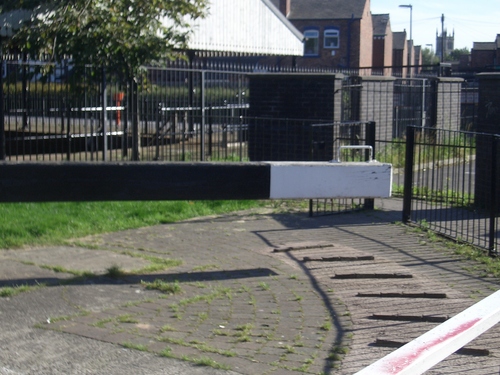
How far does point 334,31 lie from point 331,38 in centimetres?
65

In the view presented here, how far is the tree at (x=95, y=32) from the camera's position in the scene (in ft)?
44.0

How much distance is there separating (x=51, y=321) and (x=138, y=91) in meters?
9.96

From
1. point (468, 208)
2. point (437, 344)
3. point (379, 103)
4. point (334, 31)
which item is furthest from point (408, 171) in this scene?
point (334, 31)

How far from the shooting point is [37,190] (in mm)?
6594

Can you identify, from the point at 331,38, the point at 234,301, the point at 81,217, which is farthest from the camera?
the point at 331,38

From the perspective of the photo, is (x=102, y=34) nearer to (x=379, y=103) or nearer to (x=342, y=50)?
(x=379, y=103)

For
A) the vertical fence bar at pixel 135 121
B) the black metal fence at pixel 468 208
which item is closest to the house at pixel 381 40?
the vertical fence bar at pixel 135 121

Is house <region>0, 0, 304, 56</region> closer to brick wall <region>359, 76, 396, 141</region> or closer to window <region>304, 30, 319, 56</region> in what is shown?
brick wall <region>359, 76, 396, 141</region>

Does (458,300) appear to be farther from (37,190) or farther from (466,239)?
(37,190)

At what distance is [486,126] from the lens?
1095 cm

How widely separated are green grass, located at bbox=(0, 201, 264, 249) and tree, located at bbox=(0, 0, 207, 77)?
455cm

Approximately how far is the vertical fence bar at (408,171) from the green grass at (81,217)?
7.94 feet

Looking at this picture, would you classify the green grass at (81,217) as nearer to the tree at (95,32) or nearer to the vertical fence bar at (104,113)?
the vertical fence bar at (104,113)

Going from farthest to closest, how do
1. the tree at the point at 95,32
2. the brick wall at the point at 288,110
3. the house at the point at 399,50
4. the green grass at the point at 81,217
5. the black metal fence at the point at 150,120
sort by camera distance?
the house at the point at 399,50 → the brick wall at the point at 288,110 → the tree at the point at 95,32 → the black metal fence at the point at 150,120 → the green grass at the point at 81,217
